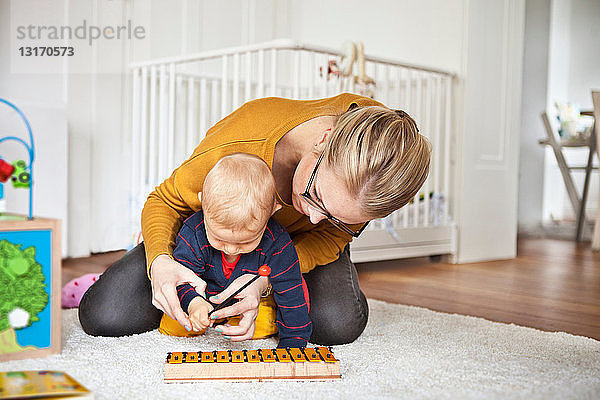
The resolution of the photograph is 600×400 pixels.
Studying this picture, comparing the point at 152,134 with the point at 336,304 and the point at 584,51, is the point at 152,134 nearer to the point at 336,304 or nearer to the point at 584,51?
the point at 336,304

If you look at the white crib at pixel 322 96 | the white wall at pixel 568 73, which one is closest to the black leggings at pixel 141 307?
the white crib at pixel 322 96

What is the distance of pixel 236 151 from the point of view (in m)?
1.21

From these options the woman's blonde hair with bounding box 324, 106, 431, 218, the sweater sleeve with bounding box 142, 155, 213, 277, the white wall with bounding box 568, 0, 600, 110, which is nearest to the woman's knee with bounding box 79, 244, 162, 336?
the sweater sleeve with bounding box 142, 155, 213, 277

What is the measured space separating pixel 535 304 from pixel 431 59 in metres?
1.50

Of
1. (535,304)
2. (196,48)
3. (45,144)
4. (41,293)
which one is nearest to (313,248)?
(41,293)

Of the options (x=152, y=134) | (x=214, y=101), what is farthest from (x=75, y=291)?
(x=214, y=101)

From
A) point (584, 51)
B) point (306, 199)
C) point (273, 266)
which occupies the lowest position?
point (273, 266)

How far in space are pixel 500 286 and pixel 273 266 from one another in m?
1.31

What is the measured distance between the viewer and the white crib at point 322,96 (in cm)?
254

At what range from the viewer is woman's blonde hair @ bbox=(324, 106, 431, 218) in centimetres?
99

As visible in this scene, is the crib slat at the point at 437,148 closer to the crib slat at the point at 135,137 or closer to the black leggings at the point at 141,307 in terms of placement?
the crib slat at the point at 135,137

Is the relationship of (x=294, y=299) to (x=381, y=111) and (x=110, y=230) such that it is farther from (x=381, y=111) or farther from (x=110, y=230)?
(x=110, y=230)

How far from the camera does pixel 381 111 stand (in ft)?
3.43

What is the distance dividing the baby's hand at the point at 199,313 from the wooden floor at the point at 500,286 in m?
0.91
